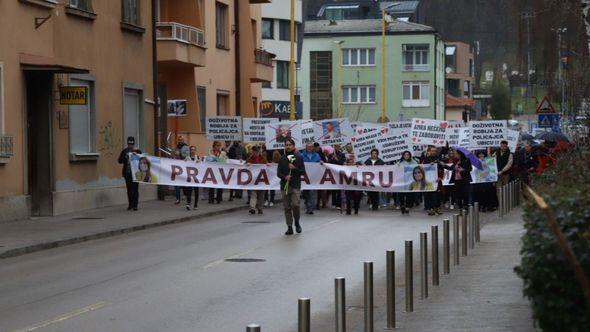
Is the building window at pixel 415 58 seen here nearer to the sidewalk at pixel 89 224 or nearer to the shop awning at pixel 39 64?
the sidewalk at pixel 89 224

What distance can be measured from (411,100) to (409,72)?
235cm

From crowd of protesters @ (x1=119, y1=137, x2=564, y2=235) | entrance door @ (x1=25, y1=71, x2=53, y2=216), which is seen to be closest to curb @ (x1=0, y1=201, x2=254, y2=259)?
crowd of protesters @ (x1=119, y1=137, x2=564, y2=235)

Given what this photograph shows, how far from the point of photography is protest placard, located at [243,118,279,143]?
3494 cm

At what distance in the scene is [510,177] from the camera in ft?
104

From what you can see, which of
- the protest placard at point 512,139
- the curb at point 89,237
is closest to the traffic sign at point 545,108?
the protest placard at point 512,139

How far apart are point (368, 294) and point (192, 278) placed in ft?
17.6

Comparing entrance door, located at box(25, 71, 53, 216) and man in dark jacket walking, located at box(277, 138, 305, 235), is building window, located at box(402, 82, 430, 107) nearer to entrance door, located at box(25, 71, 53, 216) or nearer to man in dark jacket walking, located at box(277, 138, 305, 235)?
entrance door, located at box(25, 71, 53, 216)

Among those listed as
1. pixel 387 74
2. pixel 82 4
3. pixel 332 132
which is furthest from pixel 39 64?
pixel 387 74

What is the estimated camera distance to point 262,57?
4766cm

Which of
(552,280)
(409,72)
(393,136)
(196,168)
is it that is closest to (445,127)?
(393,136)

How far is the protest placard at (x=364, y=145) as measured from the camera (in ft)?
107

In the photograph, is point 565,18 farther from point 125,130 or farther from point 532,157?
point 125,130

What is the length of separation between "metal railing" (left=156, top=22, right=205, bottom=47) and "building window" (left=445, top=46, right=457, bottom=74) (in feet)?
282

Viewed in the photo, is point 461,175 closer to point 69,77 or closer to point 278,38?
point 69,77
